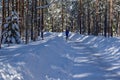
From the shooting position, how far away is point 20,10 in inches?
1692

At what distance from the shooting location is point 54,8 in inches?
3752

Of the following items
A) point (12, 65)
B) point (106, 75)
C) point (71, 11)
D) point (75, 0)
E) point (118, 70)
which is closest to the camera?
point (12, 65)

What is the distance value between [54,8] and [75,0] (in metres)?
10.6

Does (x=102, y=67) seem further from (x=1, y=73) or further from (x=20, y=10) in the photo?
(x=20, y=10)

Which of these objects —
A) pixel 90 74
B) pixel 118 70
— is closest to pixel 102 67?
pixel 118 70

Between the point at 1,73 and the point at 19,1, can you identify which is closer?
the point at 1,73

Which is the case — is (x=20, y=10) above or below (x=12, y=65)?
above

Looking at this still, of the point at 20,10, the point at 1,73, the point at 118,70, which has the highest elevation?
the point at 20,10

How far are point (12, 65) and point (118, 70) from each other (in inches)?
323

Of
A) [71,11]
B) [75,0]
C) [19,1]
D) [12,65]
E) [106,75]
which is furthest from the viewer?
[71,11]

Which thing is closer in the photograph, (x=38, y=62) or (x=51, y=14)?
(x=38, y=62)

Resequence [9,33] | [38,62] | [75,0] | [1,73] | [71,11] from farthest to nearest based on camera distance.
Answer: [71,11] → [75,0] → [9,33] → [38,62] → [1,73]

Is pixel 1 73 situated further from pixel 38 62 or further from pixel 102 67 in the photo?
pixel 102 67

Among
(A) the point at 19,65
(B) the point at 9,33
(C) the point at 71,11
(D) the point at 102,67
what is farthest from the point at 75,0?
(A) the point at 19,65
